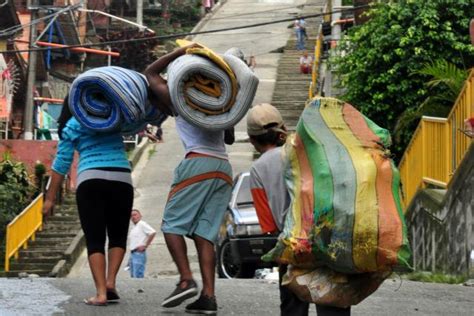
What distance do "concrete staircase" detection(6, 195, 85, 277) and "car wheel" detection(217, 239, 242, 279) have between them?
20.1 ft

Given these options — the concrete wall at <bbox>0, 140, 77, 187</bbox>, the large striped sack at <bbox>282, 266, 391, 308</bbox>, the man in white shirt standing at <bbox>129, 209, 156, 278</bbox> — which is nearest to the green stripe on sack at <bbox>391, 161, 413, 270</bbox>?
the large striped sack at <bbox>282, 266, 391, 308</bbox>

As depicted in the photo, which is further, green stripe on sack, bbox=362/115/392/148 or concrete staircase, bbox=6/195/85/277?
concrete staircase, bbox=6/195/85/277

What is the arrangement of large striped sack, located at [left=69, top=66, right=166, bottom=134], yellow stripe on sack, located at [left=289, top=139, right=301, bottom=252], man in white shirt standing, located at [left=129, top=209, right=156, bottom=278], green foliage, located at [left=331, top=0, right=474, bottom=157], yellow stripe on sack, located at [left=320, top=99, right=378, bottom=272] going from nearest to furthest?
yellow stripe on sack, located at [left=320, top=99, right=378, bottom=272], yellow stripe on sack, located at [left=289, top=139, right=301, bottom=252], large striped sack, located at [left=69, top=66, right=166, bottom=134], man in white shirt standing, located at [left=129, top=209, right=156, bottom=278], green foliage, located at [left=331, top=0, right=474, bottom=157]

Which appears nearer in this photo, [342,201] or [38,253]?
[342,201]

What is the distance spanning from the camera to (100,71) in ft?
28.0

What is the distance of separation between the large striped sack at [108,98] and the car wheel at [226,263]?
305 inches

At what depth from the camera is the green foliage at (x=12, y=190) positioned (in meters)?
25.3

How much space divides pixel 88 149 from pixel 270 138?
1808mm

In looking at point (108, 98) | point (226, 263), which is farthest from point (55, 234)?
point (108, 98)

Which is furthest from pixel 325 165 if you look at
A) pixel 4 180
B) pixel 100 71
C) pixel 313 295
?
pixel 4 180

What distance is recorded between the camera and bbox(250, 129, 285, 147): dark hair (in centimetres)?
746

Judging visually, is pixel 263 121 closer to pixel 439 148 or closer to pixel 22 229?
pixel 439 148

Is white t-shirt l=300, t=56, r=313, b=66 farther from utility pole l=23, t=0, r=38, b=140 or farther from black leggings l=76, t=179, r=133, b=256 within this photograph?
black leggings l=76, t=179, r=133, b=256

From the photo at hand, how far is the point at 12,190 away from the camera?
2639cm
